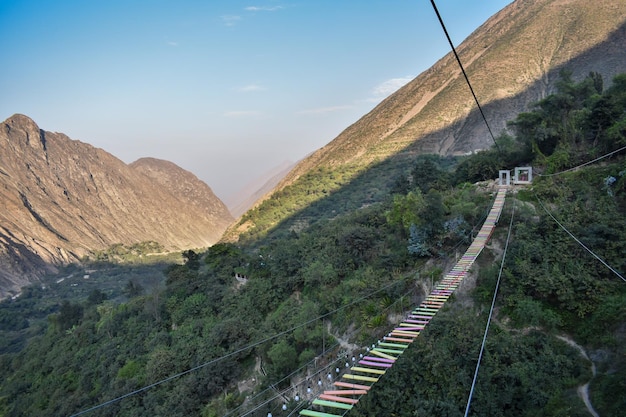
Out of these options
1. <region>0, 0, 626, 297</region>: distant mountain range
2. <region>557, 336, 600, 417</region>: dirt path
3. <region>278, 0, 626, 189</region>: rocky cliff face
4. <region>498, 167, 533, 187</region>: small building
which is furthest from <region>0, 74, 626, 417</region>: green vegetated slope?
<region>278, 0, 626, 189</region>: rocky cliff face

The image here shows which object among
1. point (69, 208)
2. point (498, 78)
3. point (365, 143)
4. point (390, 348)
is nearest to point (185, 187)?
point (69, 208)

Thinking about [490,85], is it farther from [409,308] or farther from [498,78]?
[409,308]

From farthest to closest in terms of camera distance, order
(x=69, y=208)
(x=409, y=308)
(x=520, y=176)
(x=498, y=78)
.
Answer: (x=69, y=208)
(x=498, y=78)
(x=520, y=176)
(x=409, y=308)

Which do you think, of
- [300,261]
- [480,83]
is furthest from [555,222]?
[480,83]

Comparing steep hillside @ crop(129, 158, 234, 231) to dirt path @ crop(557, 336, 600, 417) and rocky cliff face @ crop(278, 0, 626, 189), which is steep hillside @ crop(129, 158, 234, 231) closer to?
rocky cliff face @ crop(278, 0, 626, 189)

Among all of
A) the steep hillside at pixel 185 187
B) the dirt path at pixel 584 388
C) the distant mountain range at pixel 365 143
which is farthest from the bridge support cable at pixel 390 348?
the steep hillside at pixel 185 187

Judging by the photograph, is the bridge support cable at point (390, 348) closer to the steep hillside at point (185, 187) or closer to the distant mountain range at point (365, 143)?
the distant mountain range at point (365, 143)

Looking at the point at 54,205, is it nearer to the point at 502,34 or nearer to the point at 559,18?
the point at 502,34
